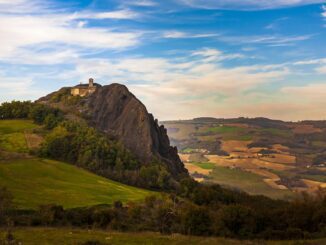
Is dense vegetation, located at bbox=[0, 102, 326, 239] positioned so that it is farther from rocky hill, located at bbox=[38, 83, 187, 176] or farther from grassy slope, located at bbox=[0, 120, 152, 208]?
rocky hill, located at bbox=[38, 83, 187, 176]

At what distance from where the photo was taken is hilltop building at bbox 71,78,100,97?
190 metres

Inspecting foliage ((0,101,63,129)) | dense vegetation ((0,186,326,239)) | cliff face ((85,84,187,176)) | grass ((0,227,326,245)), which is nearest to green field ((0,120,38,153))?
foliage ((0,101,63,129))

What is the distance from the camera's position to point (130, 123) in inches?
6353

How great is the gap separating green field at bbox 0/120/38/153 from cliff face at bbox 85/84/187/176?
83.9 feet

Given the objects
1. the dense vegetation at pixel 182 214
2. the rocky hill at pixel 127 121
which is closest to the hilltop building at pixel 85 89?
the rocky hill at pixel 127 121

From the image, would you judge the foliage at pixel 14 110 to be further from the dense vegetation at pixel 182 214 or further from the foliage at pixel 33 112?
the dense vegetation at pixel 182 214

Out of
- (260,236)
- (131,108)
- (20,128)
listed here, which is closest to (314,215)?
(260,236)

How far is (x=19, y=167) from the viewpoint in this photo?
112m

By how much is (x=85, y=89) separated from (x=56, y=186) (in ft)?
320

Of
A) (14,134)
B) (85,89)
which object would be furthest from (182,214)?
(85,89)

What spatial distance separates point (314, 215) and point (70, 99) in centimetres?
14128

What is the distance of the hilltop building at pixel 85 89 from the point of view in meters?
190

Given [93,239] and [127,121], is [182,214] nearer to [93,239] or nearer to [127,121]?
[93,239]

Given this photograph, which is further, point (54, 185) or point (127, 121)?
point (127, 121)
